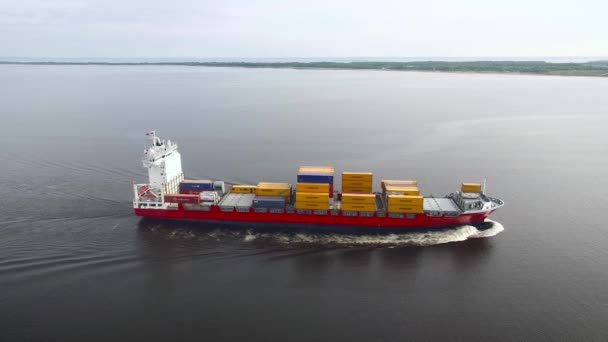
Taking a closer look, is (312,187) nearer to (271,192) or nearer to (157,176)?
(271,192)

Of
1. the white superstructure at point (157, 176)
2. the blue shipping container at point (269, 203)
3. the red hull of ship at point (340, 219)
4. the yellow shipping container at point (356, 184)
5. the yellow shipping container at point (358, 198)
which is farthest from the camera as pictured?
the yellow shipping container at point (356, 184)

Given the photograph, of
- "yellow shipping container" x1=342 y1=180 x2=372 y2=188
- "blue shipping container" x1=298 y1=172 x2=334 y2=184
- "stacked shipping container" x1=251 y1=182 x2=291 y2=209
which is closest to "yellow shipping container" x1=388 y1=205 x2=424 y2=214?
"yellow shipping container" x1=342 y1=180 x2=372 y2=188

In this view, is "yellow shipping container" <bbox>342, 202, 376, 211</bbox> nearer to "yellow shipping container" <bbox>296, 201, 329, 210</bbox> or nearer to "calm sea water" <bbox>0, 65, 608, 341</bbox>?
"yellow shipping container" <bbox>296, 201, 329, 210</bbox>

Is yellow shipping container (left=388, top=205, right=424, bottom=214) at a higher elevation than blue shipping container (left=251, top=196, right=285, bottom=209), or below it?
below

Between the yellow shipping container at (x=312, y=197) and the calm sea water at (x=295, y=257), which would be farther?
the yellow shipping container at (x=312, y=197)

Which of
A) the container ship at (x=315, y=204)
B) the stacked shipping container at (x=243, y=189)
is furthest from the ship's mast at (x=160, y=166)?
the stacked shipping container at (x=243, y=189)

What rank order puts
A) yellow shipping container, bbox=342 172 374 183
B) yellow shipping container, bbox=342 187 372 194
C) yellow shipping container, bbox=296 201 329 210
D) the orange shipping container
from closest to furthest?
1. yellow shipping container, bbox=296 201 329 210
2. the orange shipping container
3. yellow shipping container, bbox=342 172 374 183
4. yellow shipping container, bbox=342 187 372 194

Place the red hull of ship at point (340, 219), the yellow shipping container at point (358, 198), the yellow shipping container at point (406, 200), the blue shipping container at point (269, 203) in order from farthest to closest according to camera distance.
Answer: the blue shipping container at point (269, 203) → the red hull of ship at point (340, 219) → the yellow shipping container at point (358, 198) → the yellow shipping container at point (406, 200)

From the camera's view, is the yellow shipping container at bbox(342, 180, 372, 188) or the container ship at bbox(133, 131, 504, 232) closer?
the container ship at bbox(133, 131, 504, 232)

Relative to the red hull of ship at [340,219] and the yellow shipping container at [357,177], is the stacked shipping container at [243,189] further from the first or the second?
the yellow shipping container at [357,177]
